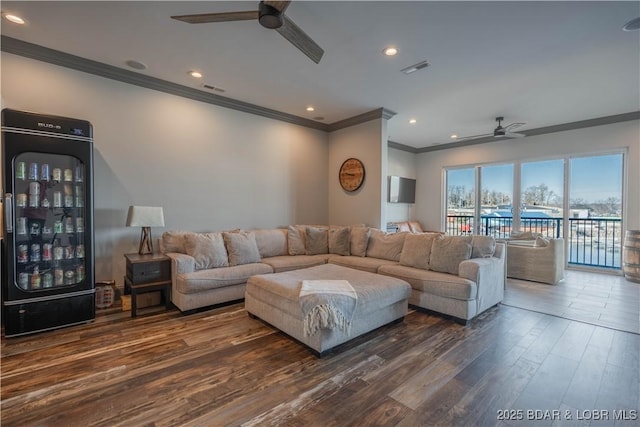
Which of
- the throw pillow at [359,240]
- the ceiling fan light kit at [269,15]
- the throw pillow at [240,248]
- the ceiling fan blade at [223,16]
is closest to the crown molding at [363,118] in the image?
the throw pillow at [359,240]

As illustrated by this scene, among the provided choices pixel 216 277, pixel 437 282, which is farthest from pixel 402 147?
pixel 216 277

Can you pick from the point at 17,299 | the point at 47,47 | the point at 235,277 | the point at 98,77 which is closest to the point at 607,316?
the point at 235,277

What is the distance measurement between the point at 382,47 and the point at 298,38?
1.06 meters

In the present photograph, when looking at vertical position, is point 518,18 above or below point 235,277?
above

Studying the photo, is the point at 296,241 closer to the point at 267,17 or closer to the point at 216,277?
the point at 216,277

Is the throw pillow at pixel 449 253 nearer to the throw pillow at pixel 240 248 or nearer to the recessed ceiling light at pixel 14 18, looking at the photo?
the throw pillow at pixel 240 248

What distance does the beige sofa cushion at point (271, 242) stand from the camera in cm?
439

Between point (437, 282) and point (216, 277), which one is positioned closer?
point (437, 282)

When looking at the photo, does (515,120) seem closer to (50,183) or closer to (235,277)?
(235,277)

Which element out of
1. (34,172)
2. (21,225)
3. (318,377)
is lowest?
(318,377)

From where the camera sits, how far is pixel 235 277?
353 cm

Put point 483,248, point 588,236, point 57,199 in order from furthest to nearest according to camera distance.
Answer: point 588,236 → point 483,248 → point 57,199

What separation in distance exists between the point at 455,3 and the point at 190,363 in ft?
11.5

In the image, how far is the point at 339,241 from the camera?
4.68m
